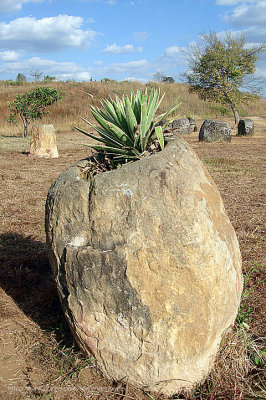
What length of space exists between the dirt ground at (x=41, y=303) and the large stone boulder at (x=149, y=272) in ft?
0.73

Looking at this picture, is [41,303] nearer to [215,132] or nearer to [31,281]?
[31,281]

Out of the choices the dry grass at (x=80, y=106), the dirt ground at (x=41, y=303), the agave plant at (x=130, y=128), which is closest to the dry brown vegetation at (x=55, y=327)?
the dirt ground at (x=41, y=303)

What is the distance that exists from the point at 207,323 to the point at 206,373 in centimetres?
37

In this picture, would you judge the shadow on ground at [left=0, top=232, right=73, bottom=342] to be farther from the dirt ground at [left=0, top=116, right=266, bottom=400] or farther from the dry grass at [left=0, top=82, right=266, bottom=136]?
the dry grass at [left=0, top=82, right=266, bottom=136]

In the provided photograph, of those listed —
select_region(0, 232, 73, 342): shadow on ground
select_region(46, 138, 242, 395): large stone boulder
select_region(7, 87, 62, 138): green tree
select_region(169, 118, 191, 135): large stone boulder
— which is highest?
select_region(7, 87, 62, 138): green tree

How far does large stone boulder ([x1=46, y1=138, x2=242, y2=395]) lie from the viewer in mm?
2102

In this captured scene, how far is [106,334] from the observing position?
2217mm

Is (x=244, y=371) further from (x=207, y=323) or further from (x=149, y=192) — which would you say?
(x=149, y=192)

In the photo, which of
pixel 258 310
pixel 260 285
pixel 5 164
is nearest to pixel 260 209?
pixel 260 285

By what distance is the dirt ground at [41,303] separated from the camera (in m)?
2.28

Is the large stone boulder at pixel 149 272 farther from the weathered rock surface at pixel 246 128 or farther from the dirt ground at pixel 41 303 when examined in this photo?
the weathered rock surface at pixel 246 128

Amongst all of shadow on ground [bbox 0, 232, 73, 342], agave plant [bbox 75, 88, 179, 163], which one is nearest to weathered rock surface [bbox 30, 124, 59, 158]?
shadow on ground [bbox 0, 232, 73, 342]

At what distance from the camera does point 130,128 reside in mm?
2516

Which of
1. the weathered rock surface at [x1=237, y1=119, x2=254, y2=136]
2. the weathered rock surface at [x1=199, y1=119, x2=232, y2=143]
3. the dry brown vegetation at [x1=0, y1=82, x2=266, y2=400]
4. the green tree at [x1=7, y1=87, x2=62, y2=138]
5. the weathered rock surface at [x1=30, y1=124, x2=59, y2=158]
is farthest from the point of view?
the weathered rock surface at [x1=237, y1=119, x2=254, y2=136]
